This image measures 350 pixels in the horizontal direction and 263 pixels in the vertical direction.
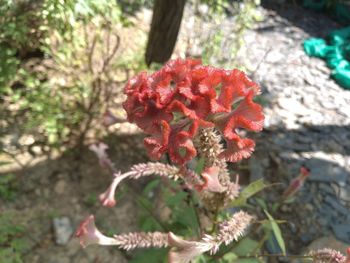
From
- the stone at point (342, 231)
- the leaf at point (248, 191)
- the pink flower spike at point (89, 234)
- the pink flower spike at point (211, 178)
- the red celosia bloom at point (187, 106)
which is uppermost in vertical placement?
the red celosia bloom at point (187, 106)

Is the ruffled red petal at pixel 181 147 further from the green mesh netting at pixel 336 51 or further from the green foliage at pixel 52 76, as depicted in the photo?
the green mesh netting at pixel 336 51

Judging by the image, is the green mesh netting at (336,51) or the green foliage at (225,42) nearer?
the green foliage at (225,42)

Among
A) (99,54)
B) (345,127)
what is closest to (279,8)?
(345,127)

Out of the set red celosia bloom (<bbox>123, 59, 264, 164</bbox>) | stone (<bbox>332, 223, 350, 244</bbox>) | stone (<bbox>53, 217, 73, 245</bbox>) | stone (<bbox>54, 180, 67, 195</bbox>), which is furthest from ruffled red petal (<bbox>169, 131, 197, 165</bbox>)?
stone (<bbox>332, 223, 350, 244</bbox>)

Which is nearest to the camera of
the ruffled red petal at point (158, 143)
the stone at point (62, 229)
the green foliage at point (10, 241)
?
the ruffled red petal at point (158, 143)

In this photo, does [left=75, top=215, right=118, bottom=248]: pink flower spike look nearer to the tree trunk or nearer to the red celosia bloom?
the red celosia bloom

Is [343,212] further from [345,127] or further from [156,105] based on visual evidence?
[156,105]

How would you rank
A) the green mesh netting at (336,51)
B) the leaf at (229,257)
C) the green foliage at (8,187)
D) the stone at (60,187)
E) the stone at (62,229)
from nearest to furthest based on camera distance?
1. the leaf at (229,257)
2. the stone at (62,229)
3. the green foliage at (8,187)
4. the stone at (60,187)
5. the green mesh netting at (336,51)

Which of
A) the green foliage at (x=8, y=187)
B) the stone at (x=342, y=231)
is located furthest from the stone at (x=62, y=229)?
the stone at (x=342, y=231)

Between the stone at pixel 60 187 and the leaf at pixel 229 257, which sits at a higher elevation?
the leaf at pixel 229 257
